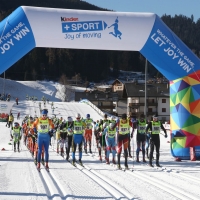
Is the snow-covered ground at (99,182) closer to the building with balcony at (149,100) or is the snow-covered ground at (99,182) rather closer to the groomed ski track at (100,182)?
the groomed ski track at (100,182)

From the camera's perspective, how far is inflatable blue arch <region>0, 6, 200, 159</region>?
592 inches

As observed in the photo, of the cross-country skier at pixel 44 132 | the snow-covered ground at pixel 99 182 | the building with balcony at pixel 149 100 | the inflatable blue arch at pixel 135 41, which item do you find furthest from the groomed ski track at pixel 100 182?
the building with balcony at pixel 149 100

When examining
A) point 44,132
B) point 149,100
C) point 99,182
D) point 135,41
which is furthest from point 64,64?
point 99,182

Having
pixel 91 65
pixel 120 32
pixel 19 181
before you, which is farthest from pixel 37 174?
pixel 91 65

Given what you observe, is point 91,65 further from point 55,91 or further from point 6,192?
point 6,192

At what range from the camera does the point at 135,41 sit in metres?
15.8

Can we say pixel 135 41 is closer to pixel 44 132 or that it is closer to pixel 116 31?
pixel 116 31

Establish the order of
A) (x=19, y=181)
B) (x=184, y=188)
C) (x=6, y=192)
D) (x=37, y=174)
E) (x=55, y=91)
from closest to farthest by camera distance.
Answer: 1. (x=6, y=192)
2. (x=184, y=188)
3. (x=19, y=181)
4. (x=37, y=174)
5. (x=55, y=91)

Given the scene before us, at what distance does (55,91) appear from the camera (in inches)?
4670

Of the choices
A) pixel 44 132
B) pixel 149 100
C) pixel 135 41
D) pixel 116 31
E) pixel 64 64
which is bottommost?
pixel 44 132

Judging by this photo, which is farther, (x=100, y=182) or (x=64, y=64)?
(x=64, y=64)

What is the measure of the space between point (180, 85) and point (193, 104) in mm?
910

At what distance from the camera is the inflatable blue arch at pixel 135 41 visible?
15.0 meters

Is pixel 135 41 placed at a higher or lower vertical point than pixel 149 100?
lower
